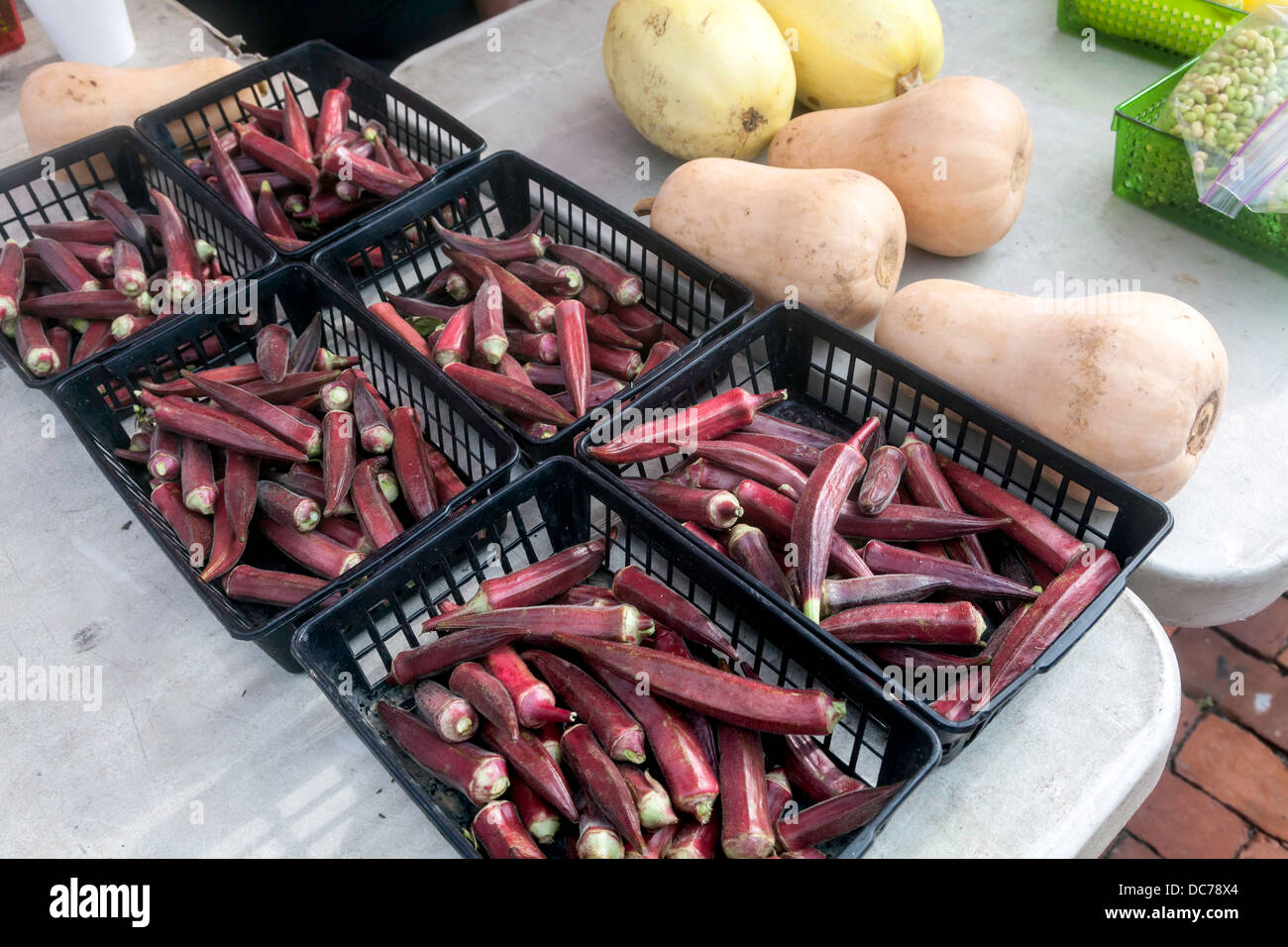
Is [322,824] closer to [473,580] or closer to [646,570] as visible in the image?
[473,580]

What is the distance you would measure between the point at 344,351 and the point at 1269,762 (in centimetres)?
274

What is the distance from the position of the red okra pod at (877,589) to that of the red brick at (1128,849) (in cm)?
150

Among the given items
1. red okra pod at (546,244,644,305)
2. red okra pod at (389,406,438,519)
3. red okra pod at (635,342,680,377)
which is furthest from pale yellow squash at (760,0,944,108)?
red okra pod at (389,406,438,519)

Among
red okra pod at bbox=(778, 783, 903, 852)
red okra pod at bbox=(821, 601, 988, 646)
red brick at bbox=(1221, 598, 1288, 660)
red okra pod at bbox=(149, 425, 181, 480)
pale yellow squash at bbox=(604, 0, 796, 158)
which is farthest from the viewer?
red brick at bbox=(1221, 598, 1288, 660)

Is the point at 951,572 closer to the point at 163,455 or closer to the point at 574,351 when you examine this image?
the point at 574,351

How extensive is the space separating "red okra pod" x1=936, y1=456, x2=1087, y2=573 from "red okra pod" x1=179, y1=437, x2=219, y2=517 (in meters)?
1.36

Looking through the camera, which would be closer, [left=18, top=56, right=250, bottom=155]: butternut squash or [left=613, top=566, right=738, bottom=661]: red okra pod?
[left=613, top=566, right=738, bottom=661]: red okra pod

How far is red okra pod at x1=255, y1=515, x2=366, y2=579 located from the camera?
1628mm

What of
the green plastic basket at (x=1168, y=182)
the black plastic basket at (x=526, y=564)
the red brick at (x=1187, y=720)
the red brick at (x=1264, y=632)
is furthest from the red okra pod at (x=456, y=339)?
the red brick at (x=1264, y=632)

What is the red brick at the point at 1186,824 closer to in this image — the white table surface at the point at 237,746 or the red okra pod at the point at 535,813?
the white table surface at the point at 237,746

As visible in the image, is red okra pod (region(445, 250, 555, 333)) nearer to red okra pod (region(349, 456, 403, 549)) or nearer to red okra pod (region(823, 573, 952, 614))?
red okra pod (region(349, 456, 403, 549))

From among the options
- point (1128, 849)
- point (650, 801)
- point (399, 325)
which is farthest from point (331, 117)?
point (1128, 849)

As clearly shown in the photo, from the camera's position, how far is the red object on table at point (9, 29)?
311 cm

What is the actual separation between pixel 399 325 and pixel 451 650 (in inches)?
32.6
